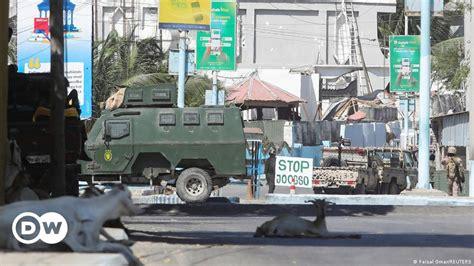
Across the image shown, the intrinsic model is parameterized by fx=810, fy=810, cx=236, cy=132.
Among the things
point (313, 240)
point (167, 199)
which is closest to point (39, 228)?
point (313, 240)

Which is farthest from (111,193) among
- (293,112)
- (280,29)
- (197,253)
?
(280,29)

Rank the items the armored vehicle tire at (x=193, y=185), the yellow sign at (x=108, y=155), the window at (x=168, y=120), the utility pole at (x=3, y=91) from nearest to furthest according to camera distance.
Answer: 1. the utility pole at (x=3, y=91)
2. the armored vehicle tire at (x=193, y=185)
3. the yellow sign at (x=108, y=155)
4. the window at (x=168, y=120)

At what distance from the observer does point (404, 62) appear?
1288 inches

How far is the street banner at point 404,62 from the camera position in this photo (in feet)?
106

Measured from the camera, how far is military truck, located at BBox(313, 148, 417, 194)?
26406 millimetres

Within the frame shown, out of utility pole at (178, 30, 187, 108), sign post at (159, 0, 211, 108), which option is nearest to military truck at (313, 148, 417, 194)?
utility pole at (178, 30, 187, 108)

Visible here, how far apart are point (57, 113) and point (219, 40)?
Answer: 18781mm

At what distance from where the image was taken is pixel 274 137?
4288cm

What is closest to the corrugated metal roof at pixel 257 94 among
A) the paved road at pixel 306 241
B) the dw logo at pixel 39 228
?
the paved road at pixel 306 241

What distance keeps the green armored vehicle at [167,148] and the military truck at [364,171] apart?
15.9 feet

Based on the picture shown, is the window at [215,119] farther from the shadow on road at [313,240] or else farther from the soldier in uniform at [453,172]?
the shadow on road at [313,240]

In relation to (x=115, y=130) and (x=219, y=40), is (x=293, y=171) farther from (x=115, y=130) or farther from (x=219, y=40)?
(x=219, y=40)

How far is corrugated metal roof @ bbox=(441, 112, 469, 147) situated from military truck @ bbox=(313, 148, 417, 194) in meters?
2.15

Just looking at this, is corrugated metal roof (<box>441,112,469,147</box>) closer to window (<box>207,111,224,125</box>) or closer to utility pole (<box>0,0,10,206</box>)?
window (<box>207,111,224,125</box>)
